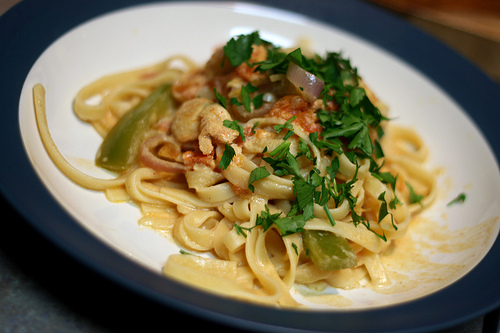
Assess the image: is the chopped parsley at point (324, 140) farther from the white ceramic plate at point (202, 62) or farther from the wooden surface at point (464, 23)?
the wooden surface at point (464, 23)

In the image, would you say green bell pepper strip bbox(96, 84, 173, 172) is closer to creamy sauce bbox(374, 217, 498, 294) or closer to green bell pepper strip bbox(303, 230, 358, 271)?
green bell pepper strip bbox(303, 230, 358, 271)

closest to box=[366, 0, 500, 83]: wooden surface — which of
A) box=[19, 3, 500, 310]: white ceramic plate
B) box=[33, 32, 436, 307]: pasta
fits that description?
box=[19, 3, 500, 310]: white ceramic plate

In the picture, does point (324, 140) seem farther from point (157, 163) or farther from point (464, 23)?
point (464, 23)

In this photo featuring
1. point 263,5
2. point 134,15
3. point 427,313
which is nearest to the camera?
point 427,313

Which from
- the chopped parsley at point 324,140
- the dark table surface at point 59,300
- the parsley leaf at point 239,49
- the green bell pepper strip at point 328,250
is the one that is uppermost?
the parsley leaf at point 239,49

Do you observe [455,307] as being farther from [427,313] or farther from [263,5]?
[263,5]

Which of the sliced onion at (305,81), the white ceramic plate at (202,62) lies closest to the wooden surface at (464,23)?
the white ceramic plate at (202,62)

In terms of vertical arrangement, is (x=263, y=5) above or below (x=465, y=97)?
above

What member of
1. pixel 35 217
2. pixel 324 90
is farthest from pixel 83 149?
pixel 324 90
